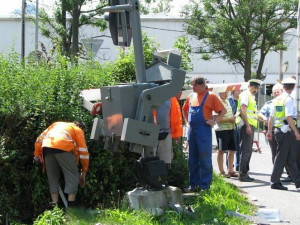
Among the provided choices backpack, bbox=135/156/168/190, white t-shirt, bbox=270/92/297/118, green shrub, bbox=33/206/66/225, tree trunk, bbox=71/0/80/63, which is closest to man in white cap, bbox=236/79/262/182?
white t-shirt, bbox=270/92/297/118

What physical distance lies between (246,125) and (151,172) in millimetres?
4011

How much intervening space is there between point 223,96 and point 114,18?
208 inches

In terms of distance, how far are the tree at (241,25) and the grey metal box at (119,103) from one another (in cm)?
2572

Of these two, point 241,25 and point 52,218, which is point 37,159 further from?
point 241,25

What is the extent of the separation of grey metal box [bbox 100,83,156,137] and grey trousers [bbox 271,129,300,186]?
11.8 ft

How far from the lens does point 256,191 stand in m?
9.73

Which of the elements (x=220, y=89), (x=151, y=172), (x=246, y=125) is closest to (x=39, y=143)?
(x=151, y=172)

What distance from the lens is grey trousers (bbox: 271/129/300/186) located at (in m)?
9.84

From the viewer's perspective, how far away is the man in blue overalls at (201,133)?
28.9 feet

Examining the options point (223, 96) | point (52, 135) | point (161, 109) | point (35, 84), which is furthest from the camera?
point (223, 96)

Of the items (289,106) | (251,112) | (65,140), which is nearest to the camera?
(65,140)

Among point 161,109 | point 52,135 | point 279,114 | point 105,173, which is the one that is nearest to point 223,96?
point 279,114

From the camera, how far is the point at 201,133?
29.1 ft

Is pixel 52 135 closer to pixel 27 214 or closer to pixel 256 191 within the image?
pixel 27 214
